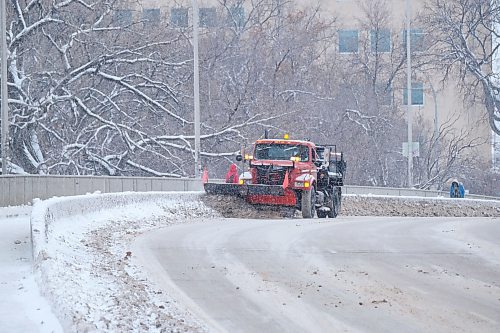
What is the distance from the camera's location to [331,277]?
534 inches

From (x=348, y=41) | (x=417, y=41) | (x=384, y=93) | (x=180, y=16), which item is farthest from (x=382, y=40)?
(x=180, y=16)

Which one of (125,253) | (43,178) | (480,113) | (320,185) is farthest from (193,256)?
(480,113)

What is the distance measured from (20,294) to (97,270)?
234 centimetres

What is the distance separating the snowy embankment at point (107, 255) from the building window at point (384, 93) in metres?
38.5

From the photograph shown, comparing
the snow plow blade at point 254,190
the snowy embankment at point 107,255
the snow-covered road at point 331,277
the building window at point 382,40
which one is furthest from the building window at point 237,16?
the snow-covered road at point 331,277

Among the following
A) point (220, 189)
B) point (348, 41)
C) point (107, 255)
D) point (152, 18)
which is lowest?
point (107, 255)

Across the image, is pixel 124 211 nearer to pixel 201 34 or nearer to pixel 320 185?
pixel 320 185

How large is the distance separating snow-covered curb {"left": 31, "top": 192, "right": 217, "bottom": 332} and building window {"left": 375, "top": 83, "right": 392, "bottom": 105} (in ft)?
143

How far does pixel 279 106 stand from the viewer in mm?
55719

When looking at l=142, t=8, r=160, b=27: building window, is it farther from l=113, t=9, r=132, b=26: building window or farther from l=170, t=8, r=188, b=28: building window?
l=170, t=8, r=188, b=28: building window

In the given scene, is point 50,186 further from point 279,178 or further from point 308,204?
point 308,204

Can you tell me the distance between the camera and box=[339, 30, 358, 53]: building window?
7150cm

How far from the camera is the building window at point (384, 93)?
67.2 meters

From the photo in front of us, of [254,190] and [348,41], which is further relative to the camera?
[348,41]
